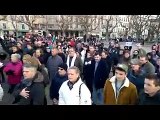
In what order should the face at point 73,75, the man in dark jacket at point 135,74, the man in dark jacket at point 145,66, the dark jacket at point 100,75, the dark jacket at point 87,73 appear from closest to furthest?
the face at point 73,75 < the man in dark jacket at point 135,74 < the man in dark jacket at point 145,66 < the dark jacket at point 100,75 < the dark jacket at point 87,73

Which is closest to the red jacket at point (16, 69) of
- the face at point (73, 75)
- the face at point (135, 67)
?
the face at point (73, 75)

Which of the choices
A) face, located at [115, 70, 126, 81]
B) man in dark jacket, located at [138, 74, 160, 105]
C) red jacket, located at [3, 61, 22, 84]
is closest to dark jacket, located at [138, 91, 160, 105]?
man in dark jacket, located at [138, 74, 160, 105]

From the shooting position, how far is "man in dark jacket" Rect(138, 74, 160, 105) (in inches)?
153

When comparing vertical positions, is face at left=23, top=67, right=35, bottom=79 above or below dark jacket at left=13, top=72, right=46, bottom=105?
above

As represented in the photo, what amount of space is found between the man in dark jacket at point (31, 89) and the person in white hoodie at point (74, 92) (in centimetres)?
36

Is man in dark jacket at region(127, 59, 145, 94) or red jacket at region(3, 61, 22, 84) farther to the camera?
red jacket at region(3, 61, 22, 84)

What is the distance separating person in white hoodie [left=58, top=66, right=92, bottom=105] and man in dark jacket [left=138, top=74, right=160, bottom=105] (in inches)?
31.4

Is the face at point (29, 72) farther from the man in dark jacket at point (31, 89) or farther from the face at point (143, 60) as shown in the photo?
the face at point (143, 60)

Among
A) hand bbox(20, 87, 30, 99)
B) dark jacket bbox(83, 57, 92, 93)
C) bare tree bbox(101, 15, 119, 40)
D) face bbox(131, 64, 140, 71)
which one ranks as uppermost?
bare tree bbox(101, 15, 119, 40)

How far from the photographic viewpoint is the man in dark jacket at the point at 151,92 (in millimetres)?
3885

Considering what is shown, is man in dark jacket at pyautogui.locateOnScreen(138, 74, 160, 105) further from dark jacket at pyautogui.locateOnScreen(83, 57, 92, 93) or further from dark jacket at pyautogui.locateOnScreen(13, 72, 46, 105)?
dark jacket at pyautogui.locateOnScreen(83, 57, 92, 93)

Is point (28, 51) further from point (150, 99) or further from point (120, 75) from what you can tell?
point (150, 99)
